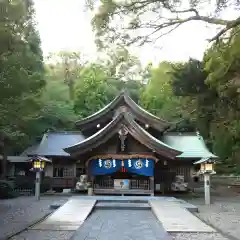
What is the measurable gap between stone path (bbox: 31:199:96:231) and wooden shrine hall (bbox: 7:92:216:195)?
613cm

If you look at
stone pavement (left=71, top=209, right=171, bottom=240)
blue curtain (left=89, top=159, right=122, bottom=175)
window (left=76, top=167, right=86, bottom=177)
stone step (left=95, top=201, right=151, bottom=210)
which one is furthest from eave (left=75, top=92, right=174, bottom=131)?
stone pavement (left=71, top=209, right=171, bottom=240)

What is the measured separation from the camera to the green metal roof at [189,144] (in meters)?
24.8

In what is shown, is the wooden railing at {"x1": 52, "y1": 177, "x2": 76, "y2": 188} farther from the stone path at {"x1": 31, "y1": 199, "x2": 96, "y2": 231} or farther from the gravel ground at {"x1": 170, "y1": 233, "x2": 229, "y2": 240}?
the gravel ground at {"x1": 170, "y1": 233, "x2": 229, "y2": 240}

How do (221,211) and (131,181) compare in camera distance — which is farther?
(131,181)

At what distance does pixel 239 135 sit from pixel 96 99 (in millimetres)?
22354

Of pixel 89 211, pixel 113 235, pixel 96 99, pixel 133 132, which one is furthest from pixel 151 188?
pixel 96 99

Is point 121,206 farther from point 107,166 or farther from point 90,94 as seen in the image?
point 90,94

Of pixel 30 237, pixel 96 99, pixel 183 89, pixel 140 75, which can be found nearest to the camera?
pixel 30 237

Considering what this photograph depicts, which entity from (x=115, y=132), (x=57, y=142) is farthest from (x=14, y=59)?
(x=57, y=142)

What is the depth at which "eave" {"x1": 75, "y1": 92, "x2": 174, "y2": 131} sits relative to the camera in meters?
25.6

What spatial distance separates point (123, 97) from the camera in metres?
26.3

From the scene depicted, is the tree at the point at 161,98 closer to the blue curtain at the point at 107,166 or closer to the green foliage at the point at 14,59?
the blue curtain at the point at 107,166

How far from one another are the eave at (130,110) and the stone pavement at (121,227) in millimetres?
11200

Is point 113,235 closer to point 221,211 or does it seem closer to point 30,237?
point 30,237
